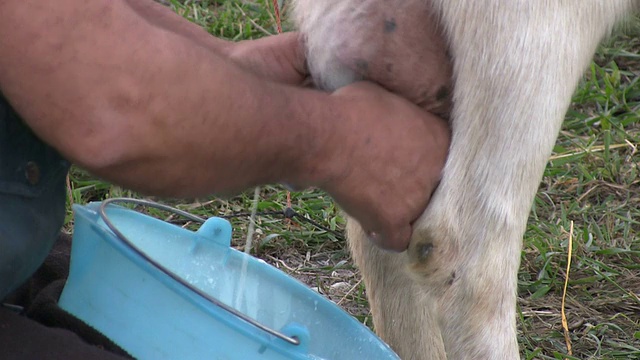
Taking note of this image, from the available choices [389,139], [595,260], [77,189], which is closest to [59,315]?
[389,139]

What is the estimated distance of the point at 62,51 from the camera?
1.34 meters

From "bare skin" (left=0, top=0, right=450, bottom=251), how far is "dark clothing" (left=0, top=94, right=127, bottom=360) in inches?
7.7

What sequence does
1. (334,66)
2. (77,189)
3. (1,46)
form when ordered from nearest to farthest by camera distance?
(1,46) < (334,66) < (77,189)

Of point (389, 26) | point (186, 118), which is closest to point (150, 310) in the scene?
point (186, 118)

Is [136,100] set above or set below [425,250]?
above

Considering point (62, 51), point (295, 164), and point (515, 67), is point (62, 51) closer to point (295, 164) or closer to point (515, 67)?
point (295, 164)

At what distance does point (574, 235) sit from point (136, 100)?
1.47 metres

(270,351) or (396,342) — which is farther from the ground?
(270,351)

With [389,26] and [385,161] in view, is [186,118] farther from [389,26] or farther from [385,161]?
[389,26]

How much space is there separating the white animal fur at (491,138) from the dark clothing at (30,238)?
0.49 metres

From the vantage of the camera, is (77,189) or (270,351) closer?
(270,351)

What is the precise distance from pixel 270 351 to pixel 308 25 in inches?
22.8

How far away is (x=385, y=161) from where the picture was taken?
1.62 metres

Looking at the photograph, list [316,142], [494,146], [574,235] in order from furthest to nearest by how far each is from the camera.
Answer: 1. [574,235]
2. [494,146]
3. [316,142]
